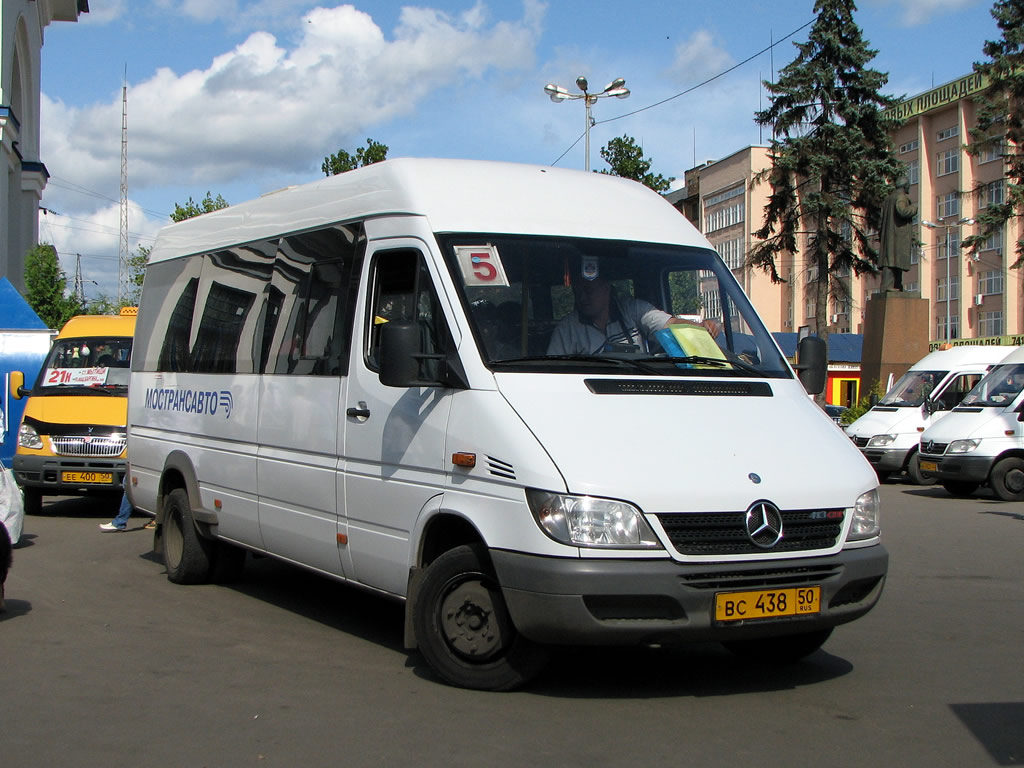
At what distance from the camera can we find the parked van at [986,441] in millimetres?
18562

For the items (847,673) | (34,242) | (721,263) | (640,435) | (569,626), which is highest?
(34,242)

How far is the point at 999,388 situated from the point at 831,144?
26364 mm

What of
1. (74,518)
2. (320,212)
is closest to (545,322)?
(320,212)

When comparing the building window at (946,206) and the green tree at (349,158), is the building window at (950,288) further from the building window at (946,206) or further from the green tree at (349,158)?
the green tree at (349,158)

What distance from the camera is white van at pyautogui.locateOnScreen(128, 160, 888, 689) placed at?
554cm

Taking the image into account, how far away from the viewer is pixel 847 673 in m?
6.62

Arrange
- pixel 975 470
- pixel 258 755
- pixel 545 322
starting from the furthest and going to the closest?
pixel 975 470, pixel 545 322, pixel 258 755

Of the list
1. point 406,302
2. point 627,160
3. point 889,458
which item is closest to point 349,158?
point 627,160

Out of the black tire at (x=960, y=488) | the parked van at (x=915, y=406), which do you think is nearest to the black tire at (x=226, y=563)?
the black tire at (x=960, y=488)

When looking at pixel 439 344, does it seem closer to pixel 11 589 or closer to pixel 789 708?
pixel 789 708

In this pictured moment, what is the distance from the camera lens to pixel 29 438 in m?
14.6

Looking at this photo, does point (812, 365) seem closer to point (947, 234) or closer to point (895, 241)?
point (895, 241)

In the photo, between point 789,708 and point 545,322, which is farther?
point 545,322

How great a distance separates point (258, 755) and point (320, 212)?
12.7 ft
